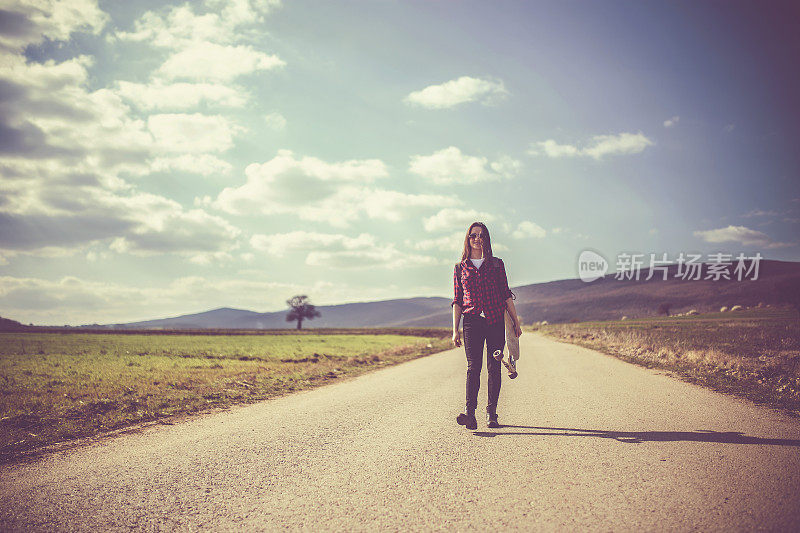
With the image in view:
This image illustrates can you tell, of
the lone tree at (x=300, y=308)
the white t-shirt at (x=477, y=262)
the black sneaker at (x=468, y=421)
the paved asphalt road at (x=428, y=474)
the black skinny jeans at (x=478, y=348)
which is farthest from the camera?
the lone tree at (x=300, y=308)

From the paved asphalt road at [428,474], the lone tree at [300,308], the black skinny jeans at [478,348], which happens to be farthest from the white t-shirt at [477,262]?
the lone tree at [300,308]

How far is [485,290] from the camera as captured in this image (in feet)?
19.9

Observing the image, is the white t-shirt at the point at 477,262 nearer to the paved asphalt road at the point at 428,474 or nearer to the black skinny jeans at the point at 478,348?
the black skinny jeans at the point at 478,348

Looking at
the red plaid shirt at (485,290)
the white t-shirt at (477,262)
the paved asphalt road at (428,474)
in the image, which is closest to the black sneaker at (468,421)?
the paved asphalt road at (428,474)

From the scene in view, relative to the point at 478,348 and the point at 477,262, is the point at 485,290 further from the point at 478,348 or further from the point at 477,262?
the point at 478,348

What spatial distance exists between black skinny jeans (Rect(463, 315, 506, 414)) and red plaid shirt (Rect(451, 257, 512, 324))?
110 millimetres

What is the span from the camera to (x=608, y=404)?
759 cm

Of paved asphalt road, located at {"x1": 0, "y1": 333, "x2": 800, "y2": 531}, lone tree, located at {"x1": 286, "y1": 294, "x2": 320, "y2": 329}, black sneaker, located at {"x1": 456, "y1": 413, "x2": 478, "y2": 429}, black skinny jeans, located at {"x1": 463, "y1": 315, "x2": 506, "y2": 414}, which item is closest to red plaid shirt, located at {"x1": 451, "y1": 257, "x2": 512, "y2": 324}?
black skinny jeans, located at {"x1": 463, "y1": 315, "x2": 506, "y2": 414}

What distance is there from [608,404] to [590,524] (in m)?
5.20

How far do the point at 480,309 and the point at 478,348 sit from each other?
22.5 inches

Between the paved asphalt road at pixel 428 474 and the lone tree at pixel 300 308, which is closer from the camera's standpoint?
the paved asphalt road at pixel 428 474

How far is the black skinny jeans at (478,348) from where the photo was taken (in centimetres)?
599

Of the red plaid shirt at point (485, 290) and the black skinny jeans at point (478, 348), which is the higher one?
the red plaid shirt at point (485, 290)

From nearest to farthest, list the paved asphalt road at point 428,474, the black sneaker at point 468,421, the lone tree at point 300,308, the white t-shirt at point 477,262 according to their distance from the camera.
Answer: the paved asphalt road at point 428,474, the black sneaker at point 468,421, the white t-shirt at point 477,262, the lone tree at point 300,308
